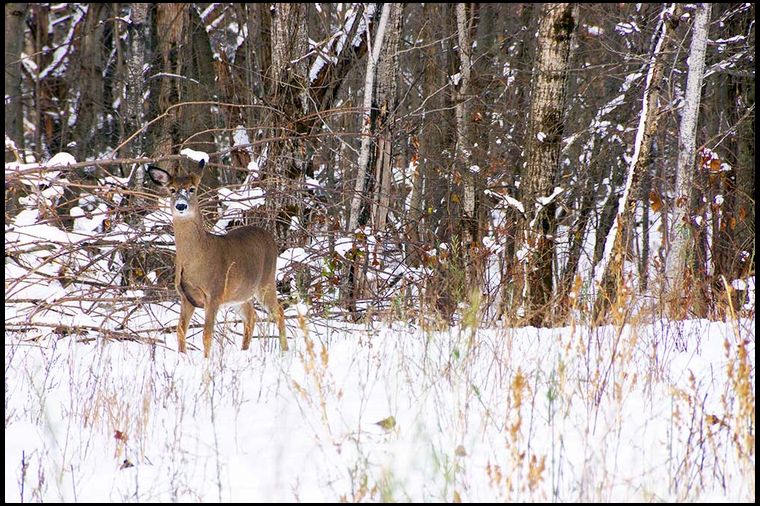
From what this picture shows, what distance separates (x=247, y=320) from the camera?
7.24 metres

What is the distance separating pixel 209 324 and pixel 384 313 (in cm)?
137

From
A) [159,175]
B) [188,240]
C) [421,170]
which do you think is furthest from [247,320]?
[421,170]

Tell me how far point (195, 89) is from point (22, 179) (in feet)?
29.7

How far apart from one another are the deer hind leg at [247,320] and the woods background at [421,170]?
417 mm

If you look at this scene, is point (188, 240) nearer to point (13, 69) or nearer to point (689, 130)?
point (689, 130)

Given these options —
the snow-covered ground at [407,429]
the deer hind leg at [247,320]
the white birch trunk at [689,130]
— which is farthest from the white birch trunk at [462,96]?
the snow-covered ground at [407,429]

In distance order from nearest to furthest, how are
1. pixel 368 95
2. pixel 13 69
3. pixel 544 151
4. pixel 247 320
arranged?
pixel 247 320 → pixel 544 151 → pixel 368 95 → pixel 13 69

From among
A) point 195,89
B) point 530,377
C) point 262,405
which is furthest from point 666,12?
point 195,89

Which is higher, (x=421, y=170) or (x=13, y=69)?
(x=13, y=69)

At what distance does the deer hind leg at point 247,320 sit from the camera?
7.04 meters

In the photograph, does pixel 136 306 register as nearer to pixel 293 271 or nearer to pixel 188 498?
pixel 293 271

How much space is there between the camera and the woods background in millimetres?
7172

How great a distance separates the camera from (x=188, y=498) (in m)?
3.44

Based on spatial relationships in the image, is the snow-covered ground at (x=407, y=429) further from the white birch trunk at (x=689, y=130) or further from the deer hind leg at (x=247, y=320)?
the white birch trunk at (x=689, y=130)
